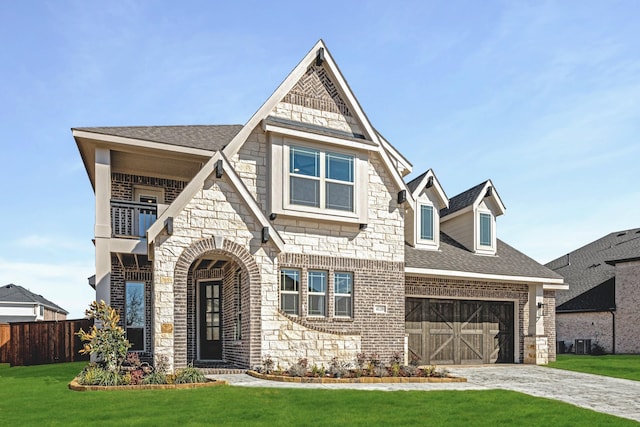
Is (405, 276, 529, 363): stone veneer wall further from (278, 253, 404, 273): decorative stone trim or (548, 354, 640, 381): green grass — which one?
(548, 354, 640, 381): green grass

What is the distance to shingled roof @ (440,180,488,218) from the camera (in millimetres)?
21266

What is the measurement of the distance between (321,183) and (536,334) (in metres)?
10.4

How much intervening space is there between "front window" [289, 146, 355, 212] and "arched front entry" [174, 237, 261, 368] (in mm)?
2678

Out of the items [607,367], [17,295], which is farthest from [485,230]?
[17,295]

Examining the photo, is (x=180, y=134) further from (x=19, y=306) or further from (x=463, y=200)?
(x=19, y=306)

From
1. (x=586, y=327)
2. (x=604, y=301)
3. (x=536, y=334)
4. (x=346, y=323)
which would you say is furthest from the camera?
(x=586, y=327)

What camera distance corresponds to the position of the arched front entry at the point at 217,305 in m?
14.2

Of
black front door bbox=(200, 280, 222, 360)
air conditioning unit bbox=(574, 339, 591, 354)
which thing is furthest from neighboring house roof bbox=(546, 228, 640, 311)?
black front door bbox=(200, 280, 222, 360)

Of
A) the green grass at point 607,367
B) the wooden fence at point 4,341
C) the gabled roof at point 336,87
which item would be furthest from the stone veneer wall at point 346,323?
the wooden fence at point 4,341

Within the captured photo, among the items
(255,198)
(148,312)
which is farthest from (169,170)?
(148,312)

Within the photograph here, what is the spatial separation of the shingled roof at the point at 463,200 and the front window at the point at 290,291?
8339 millimetres

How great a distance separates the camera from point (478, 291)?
20188mm

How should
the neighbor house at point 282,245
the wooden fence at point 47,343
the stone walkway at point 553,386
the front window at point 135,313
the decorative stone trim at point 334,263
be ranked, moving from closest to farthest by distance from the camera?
the stone walkway at point 553,386
the neighbor house at point 282,245
the decorative stone trim at point 334,263
the front window at point 135,313
the wooden fence at point 47,343

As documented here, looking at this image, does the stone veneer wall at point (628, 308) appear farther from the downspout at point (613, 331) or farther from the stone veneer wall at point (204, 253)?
the stone veneer wall at point (204, 253)
